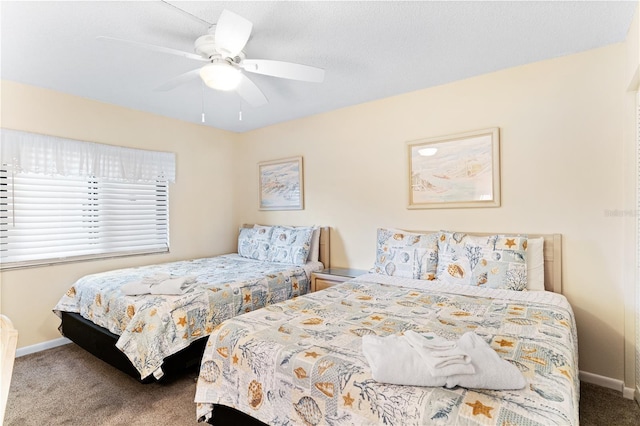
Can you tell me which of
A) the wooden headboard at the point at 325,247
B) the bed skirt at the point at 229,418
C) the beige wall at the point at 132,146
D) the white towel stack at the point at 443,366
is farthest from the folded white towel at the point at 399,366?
the beige wall at the point at 132,146

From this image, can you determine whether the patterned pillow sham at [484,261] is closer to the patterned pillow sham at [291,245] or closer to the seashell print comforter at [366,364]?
the seashell print comforter at [366,364]

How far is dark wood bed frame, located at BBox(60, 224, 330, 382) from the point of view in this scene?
7.41 ft

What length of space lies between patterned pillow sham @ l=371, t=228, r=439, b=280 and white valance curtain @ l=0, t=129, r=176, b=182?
265 centimetres

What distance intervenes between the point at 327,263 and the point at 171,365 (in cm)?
192

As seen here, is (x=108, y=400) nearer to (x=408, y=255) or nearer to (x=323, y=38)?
(x=408, y=255)

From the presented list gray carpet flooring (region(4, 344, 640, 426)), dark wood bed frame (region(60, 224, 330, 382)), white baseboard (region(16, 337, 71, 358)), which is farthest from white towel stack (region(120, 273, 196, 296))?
white baseboard (region(16, 337, 71, 358))

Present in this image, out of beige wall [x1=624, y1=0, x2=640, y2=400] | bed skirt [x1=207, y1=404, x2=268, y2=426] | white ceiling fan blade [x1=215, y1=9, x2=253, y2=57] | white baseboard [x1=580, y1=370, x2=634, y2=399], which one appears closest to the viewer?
bed skirt [x1=207, y1=404, x2=268, y2=426]

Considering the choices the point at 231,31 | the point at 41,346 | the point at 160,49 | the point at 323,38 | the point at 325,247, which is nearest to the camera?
the point at 231,31

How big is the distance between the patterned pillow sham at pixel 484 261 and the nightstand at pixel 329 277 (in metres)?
0.88

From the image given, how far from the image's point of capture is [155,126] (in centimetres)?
382

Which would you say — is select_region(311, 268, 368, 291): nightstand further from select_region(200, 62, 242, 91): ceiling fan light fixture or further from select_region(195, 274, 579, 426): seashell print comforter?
select_region(200, 62, 242, 91): ceiling fan light fixture

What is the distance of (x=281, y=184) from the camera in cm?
422

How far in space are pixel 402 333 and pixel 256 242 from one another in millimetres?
2703

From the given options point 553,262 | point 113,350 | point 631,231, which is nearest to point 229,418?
point 113,350
